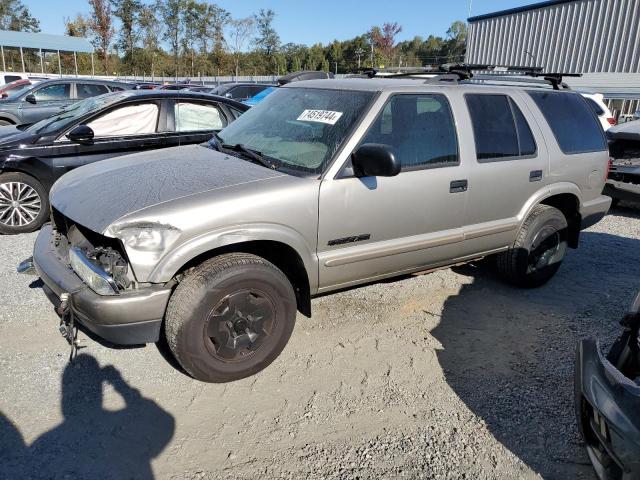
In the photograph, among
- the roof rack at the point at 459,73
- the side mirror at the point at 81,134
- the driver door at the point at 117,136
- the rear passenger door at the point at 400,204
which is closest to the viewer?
the rear passenger door at the point at 400,204

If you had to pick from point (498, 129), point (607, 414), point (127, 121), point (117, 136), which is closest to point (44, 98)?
point (127, 121)

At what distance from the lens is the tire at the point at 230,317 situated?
2832mm

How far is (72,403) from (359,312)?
2.20 m

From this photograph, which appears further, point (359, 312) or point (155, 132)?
point (155, 132)

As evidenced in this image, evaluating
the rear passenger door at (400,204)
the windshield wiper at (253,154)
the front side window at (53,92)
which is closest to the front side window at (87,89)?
the front side window at (53,92)

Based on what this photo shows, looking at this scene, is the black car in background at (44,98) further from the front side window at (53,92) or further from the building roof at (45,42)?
the building roof at (45,42)

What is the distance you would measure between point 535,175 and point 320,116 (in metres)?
1.96

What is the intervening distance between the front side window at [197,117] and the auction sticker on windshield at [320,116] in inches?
121

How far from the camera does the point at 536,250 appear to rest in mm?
4527

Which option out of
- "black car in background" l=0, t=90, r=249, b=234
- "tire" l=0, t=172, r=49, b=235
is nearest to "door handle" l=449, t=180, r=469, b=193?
"black car in background" l=0, t=90, r=249, b=234

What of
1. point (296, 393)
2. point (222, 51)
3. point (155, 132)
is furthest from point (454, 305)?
point (222, 51)

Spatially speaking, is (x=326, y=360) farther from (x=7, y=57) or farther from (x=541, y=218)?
(x=7, y=57)

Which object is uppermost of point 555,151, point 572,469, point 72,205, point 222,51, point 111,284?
point 222,51

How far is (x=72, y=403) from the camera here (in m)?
2.88
